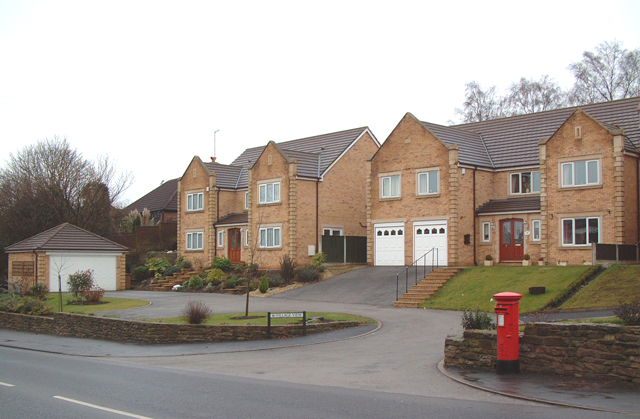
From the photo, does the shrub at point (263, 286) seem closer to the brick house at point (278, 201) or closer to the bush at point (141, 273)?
the brick house at point (278, 201)

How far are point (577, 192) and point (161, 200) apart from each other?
4494 centimetres

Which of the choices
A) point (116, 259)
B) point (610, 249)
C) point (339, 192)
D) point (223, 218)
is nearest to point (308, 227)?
point (339, 192)

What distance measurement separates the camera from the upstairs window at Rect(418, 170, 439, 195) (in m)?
35.4

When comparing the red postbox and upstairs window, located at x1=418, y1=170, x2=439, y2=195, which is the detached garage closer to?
upstairs window, located at x1=418, y1=170, x2=439, y2=195

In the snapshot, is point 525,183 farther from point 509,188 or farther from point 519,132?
point 519,132

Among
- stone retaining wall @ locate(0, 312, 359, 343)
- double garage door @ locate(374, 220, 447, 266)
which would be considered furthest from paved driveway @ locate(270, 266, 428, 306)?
stone retaining wall @ locate(0, 312, 359, 343)

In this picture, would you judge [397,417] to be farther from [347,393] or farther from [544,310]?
[544,310]

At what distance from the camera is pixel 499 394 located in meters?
10.8

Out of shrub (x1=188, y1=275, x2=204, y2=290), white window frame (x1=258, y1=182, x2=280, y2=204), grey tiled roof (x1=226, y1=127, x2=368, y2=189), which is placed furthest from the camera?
grey tiled roof (x1=226, y1=127, x2=368, y2=189)

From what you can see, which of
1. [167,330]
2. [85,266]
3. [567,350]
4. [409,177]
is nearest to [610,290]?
[567,350]

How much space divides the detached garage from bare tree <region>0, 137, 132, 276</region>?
29.5ft

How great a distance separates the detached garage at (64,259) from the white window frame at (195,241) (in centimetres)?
673

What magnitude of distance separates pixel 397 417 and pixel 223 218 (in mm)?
39327

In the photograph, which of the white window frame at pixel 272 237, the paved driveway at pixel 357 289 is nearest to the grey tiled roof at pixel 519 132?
the paved driveway at pixel 357 289
